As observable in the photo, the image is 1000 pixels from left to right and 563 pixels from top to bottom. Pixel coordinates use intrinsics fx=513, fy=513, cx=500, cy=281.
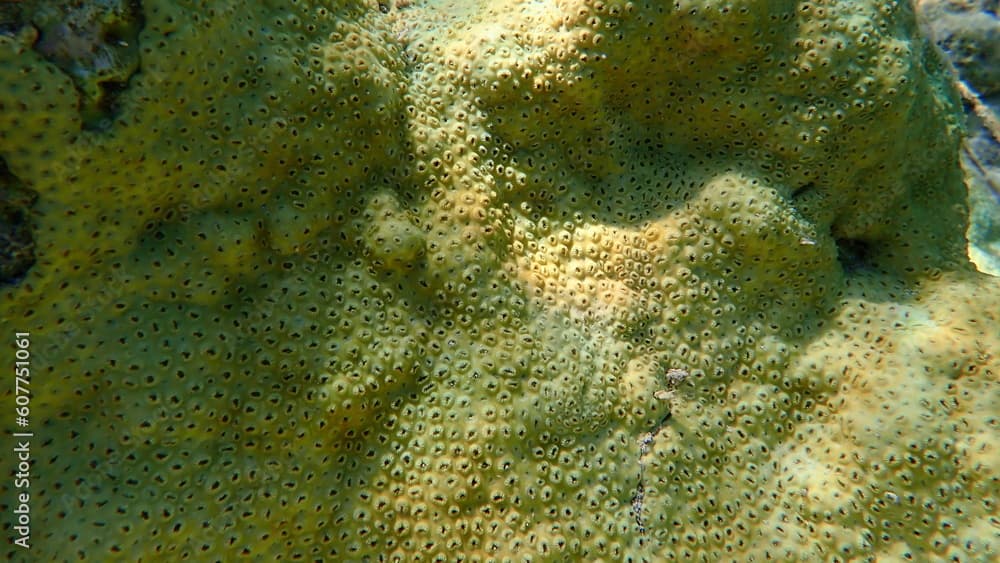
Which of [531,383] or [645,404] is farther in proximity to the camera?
[645,404]

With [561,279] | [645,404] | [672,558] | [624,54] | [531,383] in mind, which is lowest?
[672,558]

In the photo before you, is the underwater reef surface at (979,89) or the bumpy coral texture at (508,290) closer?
the bumpy coral texture at (508,290)

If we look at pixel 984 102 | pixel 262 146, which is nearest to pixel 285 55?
pixel 262 146

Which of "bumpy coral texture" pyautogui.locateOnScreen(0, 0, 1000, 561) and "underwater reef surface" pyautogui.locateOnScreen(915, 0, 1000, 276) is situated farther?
"underwater reef surface" pyautogui.locateOnScreen(915, 0, 1000, 276)

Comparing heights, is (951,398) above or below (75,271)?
below

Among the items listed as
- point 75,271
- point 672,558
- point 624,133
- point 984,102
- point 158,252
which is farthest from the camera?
point 984,102

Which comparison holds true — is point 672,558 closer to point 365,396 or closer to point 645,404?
point 645,404

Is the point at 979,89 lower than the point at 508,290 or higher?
higher

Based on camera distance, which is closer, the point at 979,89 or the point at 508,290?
the point at 508,290
